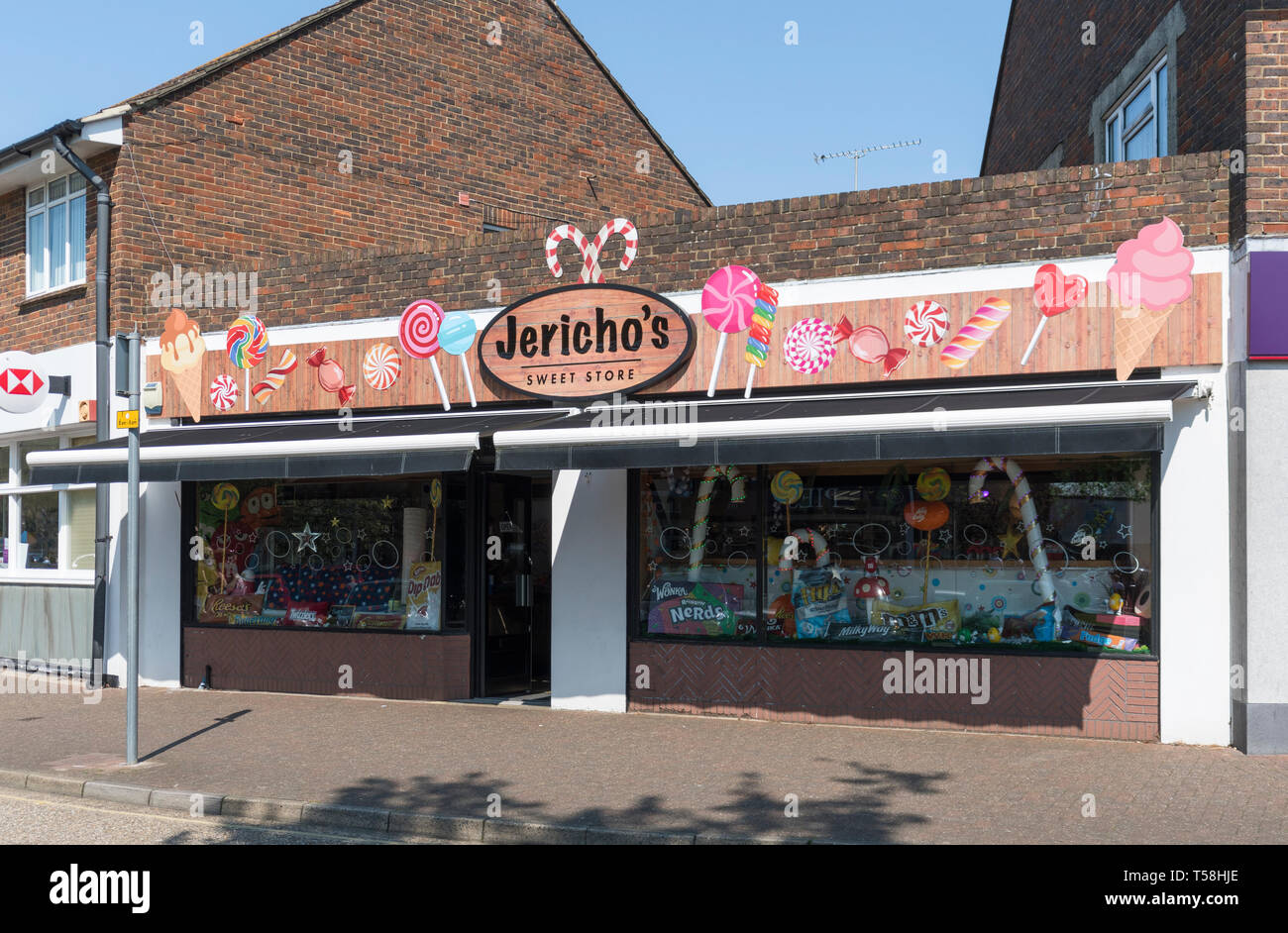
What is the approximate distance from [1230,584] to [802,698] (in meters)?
3.54

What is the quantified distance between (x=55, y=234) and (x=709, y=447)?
10.0m

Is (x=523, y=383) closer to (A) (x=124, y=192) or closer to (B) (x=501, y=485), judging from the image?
(B) (x=501, y=485)

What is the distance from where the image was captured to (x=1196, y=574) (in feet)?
29.8

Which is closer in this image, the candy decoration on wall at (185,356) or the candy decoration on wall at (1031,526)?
the candy decoration on wall at (1031,526)

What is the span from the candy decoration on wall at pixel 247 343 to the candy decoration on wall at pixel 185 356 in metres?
0.45

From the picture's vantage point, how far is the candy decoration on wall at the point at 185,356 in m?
13.2

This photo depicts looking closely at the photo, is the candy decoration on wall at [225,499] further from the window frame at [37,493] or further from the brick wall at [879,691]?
the brick wall at [879,691]

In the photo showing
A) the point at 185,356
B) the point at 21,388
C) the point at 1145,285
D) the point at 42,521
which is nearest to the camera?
the point at 1145,285

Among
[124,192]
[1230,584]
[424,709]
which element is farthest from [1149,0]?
[124,192]

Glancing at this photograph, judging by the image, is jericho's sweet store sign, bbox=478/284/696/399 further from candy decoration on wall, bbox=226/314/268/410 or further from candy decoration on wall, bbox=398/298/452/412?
candy decoration on wall, bbox=226/314/268/410

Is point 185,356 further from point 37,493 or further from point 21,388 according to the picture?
point 37,493

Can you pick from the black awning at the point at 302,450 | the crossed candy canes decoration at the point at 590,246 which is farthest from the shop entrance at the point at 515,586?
the crossed candy canes decoration at the point at 590,246

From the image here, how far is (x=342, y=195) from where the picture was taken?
15.7 metres

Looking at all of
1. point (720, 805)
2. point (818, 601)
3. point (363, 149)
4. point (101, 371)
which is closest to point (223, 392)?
point (101, 371)
